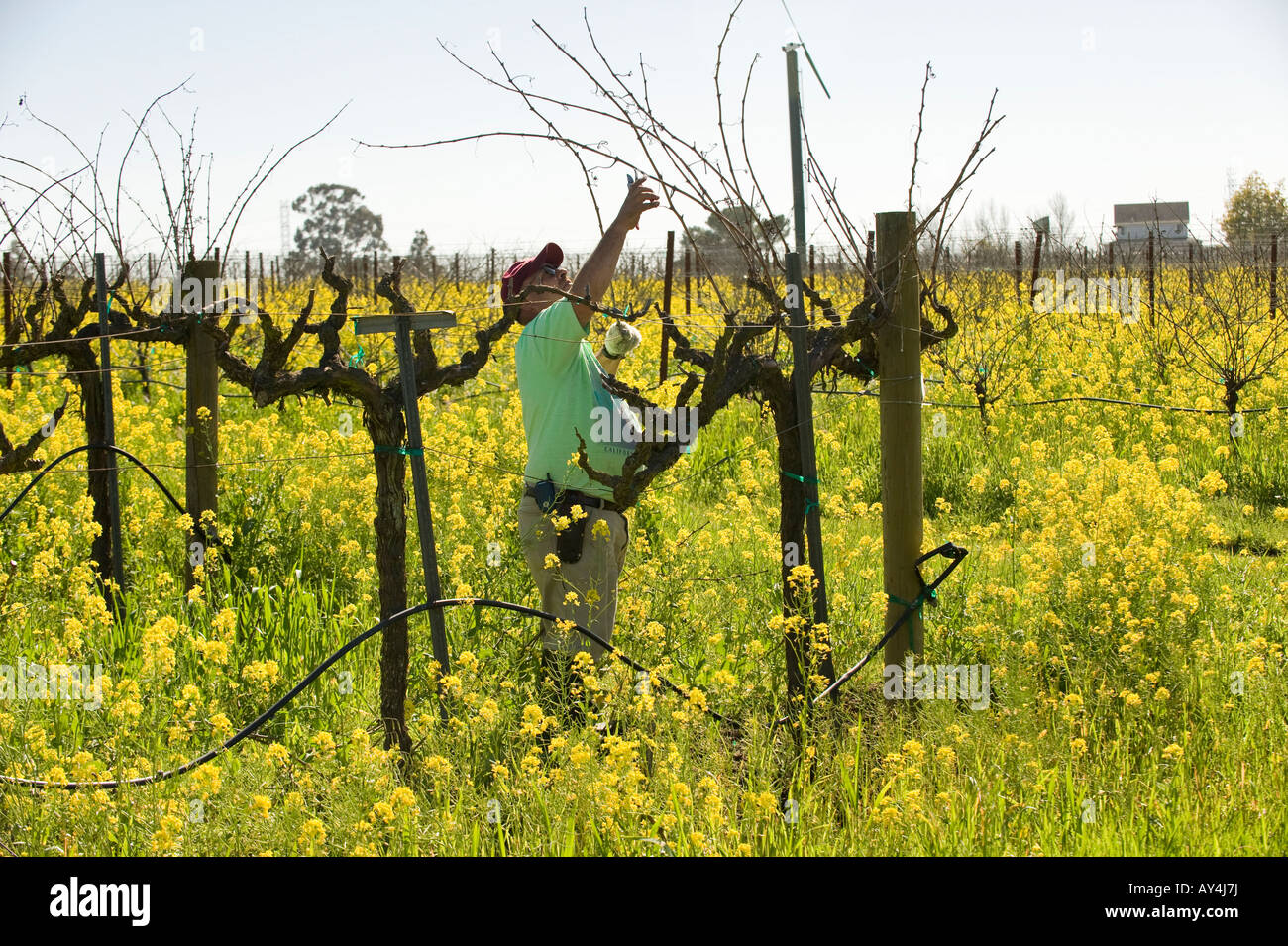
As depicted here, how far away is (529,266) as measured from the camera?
409 cm

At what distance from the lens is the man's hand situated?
11.9ft

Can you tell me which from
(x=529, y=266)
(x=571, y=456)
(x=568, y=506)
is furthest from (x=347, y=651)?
(x=529, y=266)

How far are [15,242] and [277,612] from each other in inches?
115

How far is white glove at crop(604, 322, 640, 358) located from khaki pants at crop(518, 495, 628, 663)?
61 centimetres

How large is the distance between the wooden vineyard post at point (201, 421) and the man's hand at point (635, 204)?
2.47 m

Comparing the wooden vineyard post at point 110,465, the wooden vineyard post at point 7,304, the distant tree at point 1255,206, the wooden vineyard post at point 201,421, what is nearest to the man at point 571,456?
the wooden vineyard post at point 201,421

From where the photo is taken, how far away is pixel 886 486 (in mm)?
3752

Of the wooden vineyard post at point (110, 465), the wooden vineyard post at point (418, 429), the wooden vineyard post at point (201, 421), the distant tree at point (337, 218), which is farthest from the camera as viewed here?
the distant tree at point (337, 218)

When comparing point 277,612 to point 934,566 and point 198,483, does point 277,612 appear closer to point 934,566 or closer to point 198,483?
point 198,483

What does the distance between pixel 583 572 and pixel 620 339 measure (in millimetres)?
862

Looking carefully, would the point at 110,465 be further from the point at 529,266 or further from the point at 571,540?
the point at 571,540

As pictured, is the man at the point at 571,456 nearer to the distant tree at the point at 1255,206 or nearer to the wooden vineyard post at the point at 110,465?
Result: the wooden vineyard post at the point at 110,465

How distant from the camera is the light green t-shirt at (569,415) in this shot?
382cm

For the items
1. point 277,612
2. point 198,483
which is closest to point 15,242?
point 198,483
